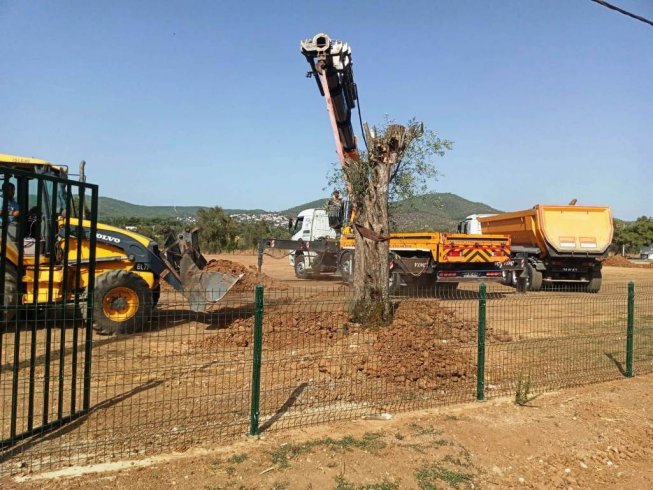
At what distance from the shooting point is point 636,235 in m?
59.5

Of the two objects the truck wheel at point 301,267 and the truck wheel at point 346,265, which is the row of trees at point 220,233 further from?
the truck wheel at point 346,265

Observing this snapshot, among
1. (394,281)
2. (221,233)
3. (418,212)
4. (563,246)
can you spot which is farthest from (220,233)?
(418,212)

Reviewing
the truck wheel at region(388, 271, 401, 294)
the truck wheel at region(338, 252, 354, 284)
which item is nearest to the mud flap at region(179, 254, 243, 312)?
the truck wheel at region(388, 271, 401, 294)

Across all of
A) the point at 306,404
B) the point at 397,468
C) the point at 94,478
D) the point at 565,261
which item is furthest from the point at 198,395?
the point at 565,261

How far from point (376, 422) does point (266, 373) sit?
1755 millimetres

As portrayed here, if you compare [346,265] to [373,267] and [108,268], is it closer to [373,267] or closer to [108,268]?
[373,267]

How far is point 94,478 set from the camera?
3701 mm

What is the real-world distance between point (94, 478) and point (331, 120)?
36.6ft

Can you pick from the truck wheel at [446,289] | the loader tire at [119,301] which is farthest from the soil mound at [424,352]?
the truck wheel at [446,289]

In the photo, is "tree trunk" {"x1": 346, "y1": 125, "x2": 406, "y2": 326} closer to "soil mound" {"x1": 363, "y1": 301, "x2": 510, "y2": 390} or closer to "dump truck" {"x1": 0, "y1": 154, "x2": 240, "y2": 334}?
"soil mound" {"x1": 363, "y1": 301, "x2": 510, "y2": 390}

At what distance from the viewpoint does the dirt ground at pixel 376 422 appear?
3938mm

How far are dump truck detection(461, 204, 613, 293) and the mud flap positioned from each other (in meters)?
10.3

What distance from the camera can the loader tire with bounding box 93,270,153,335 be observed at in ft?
27.7

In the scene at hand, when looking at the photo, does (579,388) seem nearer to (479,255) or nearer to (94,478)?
(94,478)
